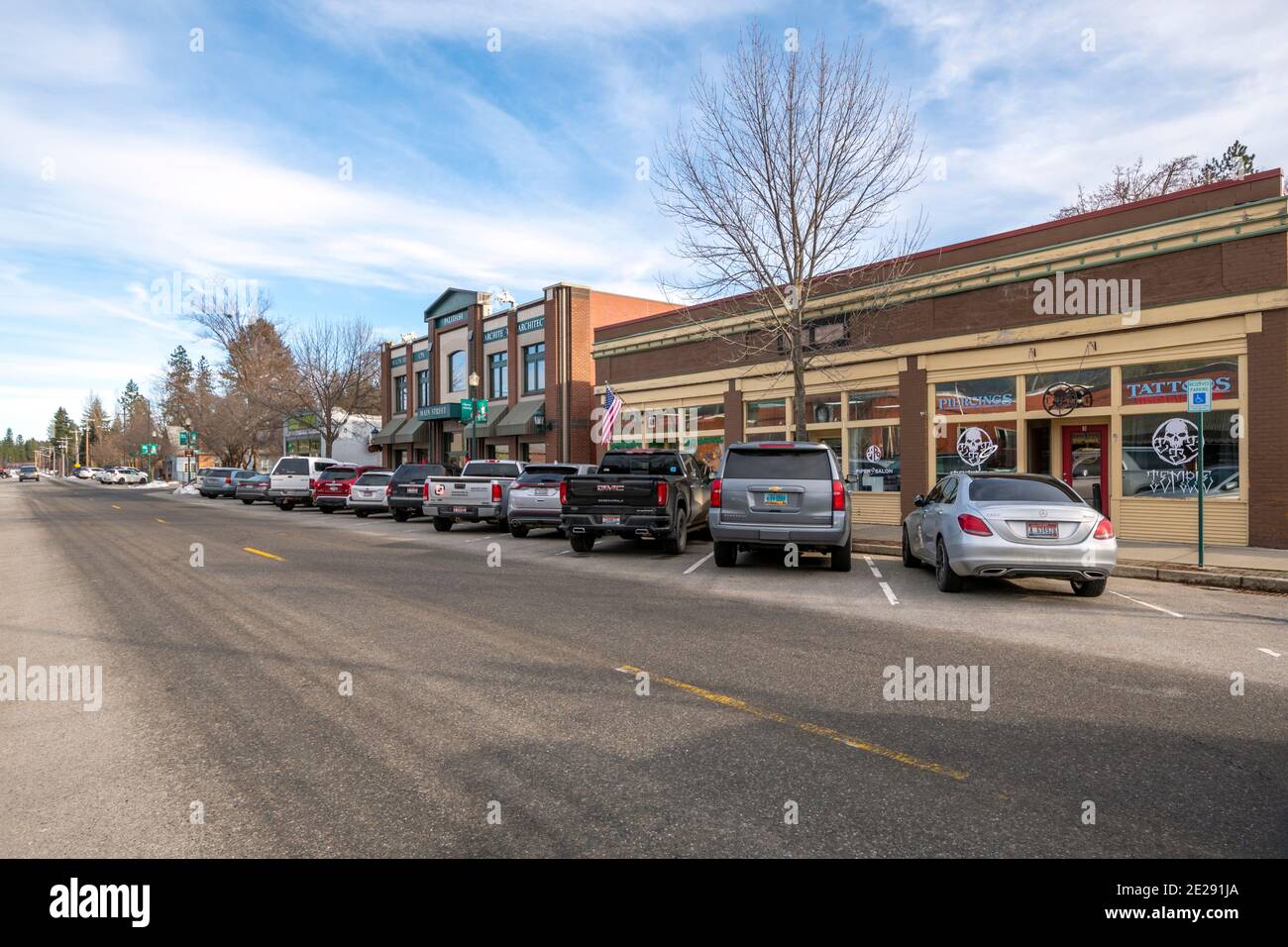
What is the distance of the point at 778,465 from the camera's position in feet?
39.8

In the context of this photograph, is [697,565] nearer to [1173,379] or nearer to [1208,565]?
[1208,565]

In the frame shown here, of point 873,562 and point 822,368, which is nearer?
point 873,562

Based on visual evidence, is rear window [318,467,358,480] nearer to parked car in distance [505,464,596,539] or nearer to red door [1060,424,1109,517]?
parked car in distance [505,464,596,539]

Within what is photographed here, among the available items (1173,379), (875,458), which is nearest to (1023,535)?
(1173,379)

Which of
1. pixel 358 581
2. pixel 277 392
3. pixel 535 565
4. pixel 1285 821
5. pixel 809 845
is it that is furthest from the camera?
pixel 277 392

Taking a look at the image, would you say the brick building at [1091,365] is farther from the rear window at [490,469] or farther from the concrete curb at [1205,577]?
the rear window at [490,469]

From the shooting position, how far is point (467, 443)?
3997cm

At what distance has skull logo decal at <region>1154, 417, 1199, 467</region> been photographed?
14609 mm

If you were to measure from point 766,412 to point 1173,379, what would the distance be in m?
10.2
